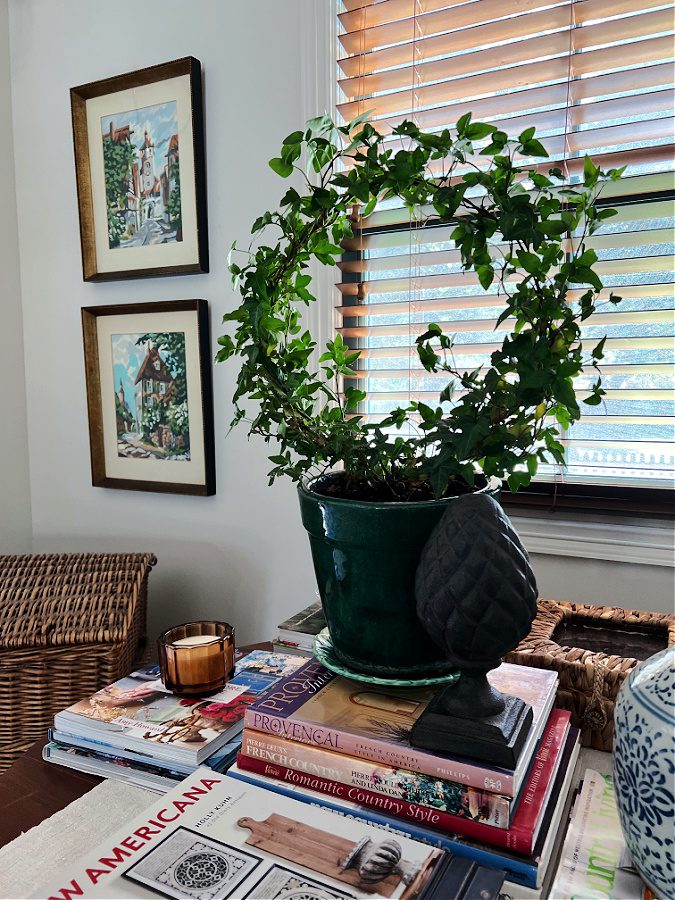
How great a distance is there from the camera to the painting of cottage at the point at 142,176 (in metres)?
1.45

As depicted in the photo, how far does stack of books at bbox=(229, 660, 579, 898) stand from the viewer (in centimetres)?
51

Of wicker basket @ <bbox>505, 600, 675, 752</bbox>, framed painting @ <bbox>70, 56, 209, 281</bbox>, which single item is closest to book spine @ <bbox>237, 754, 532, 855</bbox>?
wicker basket @ <bbox>505, 600, 675, 752</bbox>

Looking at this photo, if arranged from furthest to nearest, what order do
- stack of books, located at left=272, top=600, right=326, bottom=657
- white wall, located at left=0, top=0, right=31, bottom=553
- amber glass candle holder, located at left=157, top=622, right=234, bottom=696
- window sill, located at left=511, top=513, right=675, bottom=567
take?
white wall, located at left=0, top=0, right=31, bottom=553, window sill, located at left=511, top=513, right=675, bottom=567, stack of books, located at left=272, top=600, right=326, bottom=657, amber glass candle holder, located at left=157, top=622, right=234, bottom=696

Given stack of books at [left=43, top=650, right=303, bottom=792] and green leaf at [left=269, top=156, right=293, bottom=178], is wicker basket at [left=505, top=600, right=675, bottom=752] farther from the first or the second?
green leaf at [left=269, top=156, right=293, bottom=178]

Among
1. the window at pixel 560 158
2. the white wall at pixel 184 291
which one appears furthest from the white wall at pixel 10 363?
the window at pixel 560 158

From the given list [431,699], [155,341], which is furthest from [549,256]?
[155,341]

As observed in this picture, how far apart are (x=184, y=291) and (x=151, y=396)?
0.86ft

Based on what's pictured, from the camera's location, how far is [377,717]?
1.98 feet

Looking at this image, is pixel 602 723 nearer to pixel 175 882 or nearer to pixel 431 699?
pixel 431 699

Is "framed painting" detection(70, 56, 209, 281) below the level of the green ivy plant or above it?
above

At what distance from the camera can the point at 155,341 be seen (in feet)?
5.00

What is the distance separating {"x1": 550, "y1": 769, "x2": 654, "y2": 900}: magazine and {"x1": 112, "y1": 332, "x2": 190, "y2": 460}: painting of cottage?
44.3 inches

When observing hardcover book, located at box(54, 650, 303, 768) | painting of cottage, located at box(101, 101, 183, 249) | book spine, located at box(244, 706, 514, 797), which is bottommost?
hardcover book, located at box(54, 650, 303, 768)

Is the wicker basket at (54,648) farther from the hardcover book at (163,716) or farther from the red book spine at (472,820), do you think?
the red book spine at (472,820)
